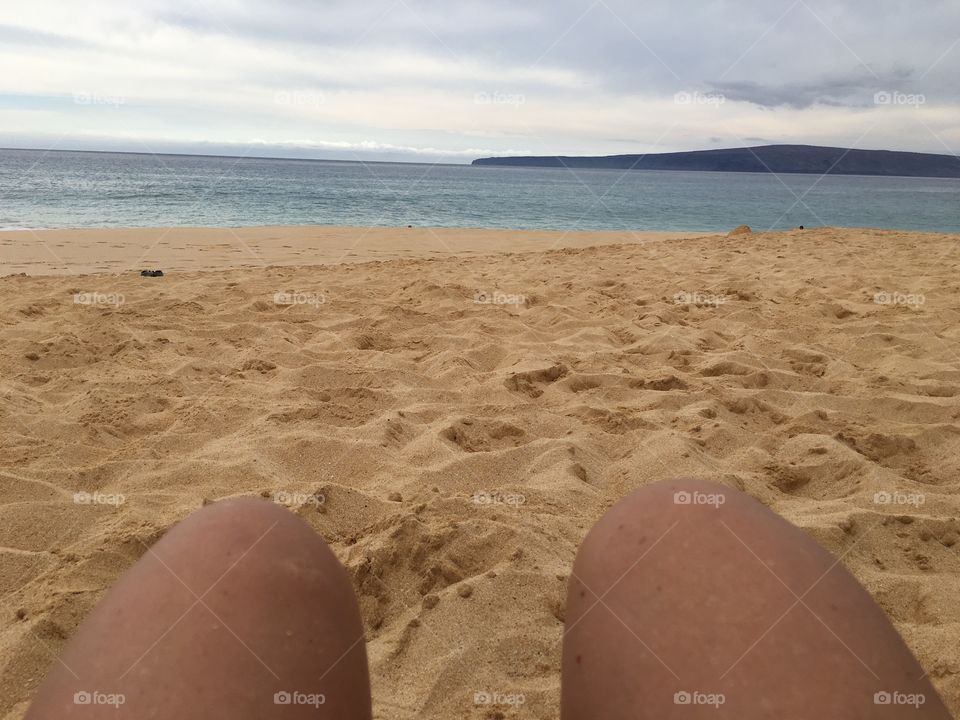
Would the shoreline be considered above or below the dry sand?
above

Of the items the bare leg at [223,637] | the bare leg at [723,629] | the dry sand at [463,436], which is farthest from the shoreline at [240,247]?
the bare leg at [723,629]

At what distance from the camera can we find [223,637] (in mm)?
1060

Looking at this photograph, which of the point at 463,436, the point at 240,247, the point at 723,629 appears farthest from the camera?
the point at 240,247

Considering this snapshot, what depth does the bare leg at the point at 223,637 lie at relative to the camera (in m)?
1.00

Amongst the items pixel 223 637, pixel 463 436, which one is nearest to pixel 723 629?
pixel 223 637

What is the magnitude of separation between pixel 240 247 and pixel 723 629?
10372mm

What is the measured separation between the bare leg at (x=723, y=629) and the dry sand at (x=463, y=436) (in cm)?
8

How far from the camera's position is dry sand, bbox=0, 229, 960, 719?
6.87ft

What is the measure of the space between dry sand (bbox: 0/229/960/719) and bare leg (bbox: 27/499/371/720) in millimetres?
650

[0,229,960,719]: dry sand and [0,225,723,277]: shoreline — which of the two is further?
[0,225,723,277]: shoreline

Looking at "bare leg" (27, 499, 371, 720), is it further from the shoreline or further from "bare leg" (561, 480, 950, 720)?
the shoreline

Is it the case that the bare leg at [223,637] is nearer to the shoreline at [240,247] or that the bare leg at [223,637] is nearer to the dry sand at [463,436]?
the dry sand at [463,436]

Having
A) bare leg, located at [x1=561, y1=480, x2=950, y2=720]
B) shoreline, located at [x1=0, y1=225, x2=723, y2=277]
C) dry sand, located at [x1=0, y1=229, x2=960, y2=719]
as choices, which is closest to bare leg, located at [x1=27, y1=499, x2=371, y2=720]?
bare leg, located at [x1=561, y1=480, x2=950, y2=720]

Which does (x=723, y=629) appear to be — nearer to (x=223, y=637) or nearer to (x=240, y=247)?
(x=223, y=637)
